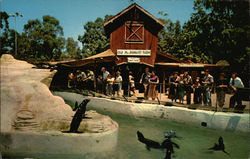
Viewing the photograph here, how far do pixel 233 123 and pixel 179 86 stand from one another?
2692 mm

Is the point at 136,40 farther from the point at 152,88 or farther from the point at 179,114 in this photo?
the point at 179,114

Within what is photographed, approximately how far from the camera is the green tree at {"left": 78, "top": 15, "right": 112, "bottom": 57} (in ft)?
73.6

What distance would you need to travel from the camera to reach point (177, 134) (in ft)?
23.7

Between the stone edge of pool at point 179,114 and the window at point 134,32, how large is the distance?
6416mm

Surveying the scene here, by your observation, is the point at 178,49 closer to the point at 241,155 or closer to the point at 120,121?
the point at 120,121

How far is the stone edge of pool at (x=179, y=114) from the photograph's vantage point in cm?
684

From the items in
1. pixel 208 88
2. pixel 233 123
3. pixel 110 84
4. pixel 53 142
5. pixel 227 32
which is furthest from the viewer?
pixel 227 32

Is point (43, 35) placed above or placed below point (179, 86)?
above

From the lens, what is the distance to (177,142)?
22.0ft

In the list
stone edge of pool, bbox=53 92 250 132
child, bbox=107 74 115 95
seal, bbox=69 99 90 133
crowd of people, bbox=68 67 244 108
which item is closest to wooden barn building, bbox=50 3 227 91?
crowd of people, bbox=68 67 244 108

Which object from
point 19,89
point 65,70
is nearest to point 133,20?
point 65,70

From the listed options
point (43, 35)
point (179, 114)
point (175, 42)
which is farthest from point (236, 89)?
point (175, 42)

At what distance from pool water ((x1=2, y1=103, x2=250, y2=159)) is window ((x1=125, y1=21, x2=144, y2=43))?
25.0 ft

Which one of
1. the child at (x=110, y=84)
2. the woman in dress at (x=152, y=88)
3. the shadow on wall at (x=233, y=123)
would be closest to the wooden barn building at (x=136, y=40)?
the child at (x=110, y=84)
